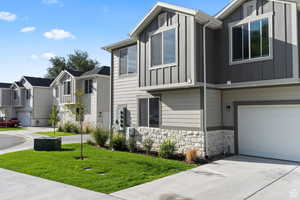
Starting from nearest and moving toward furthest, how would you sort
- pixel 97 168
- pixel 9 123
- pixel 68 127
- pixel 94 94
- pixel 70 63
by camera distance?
pixel 97 168 < pixel 68 127 < pixel 94 94 < pixel 9 123 < pixel 70 63

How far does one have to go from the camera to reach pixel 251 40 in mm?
9664

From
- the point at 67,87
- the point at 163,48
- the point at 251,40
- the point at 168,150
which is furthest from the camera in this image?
the point at 67,87

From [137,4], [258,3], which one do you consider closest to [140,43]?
[137,4]

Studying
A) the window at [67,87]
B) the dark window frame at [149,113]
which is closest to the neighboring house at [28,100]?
the window at [67,87]

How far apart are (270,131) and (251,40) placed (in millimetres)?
3808

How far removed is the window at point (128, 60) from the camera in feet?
43.6

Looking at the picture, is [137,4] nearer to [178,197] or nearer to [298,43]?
[298,43]

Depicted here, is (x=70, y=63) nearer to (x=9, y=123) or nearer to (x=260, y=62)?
(x=9, y=123)

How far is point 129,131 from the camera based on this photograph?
1259 centimetres

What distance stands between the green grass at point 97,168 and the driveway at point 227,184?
53 centimetres

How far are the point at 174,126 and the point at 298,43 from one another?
19.1 ft

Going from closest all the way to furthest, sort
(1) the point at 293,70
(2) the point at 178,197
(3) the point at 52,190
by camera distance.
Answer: (2) the point at 178,197 → (3) the point at 52,190 → (1) the point at 293,70

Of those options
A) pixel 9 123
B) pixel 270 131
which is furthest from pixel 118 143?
pixel 9 123

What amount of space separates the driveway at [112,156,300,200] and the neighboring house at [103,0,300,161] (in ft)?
5.58
